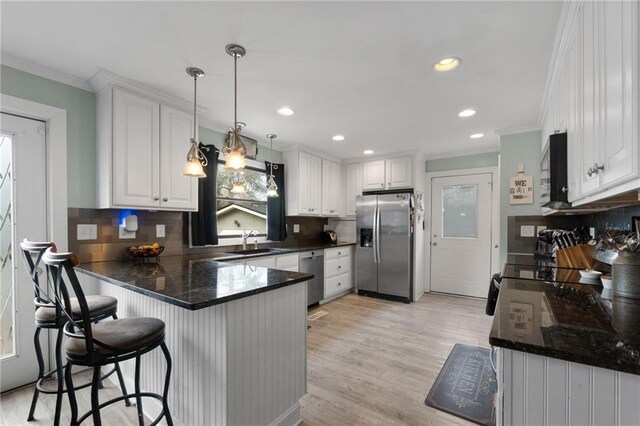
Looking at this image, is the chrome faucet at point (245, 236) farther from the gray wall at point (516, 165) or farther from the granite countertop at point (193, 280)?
the gray wall at point (516, 165)

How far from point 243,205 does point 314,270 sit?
4.49 feet

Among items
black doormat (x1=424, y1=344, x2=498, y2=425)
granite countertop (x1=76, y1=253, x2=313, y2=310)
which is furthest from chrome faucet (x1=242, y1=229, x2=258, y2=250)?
black doormat (x1=424, y1=344, x2=498, y2=425)

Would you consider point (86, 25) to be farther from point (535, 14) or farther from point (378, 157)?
point (378, 157)

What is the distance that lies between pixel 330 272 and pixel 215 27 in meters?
3.46

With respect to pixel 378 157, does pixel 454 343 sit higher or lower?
lower

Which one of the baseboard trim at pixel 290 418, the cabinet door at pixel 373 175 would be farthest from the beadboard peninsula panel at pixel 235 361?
the cabinet door at pixel 373 175

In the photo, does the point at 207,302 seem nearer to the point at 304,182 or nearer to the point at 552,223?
the point at 304,182

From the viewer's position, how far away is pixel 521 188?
10.5 ft

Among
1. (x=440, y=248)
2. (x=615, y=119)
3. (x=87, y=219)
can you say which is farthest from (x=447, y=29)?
(x=440, y=248)

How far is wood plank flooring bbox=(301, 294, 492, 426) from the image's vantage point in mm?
1854

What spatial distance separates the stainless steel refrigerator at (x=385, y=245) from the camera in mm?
4297

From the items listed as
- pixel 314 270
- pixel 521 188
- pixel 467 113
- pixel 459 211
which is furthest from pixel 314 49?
pixel 459 211

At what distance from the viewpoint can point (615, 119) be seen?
915 mm

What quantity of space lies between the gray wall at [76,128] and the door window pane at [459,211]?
4650mm
